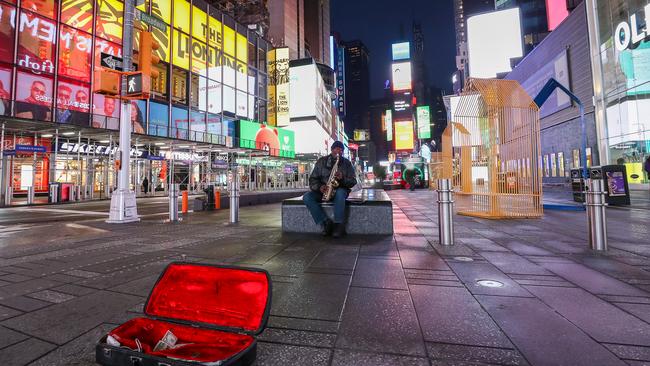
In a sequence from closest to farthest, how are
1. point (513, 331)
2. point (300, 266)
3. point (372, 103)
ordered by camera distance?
1. point (513, 331)
2. point (300, 266)
3. point (372, 103)

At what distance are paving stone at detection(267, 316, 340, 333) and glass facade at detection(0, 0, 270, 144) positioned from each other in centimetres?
985

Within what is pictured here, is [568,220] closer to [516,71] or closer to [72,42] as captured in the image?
[72,42]

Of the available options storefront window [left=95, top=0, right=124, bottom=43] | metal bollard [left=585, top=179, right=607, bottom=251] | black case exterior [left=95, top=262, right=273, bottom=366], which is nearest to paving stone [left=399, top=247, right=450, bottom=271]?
metal bollard [left=585, top=179, right=607, bottom=251]

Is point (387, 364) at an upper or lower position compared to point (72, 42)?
lower

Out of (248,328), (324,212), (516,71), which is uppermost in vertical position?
(516,71)

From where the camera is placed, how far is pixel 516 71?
37.2 m

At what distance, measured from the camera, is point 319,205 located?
572cm

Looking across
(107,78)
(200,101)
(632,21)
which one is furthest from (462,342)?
(200,101)

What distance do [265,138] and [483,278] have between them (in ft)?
116

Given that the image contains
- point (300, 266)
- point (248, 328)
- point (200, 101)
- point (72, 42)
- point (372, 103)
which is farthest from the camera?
point (372, 103)

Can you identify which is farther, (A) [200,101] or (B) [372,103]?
(B) [372,103]

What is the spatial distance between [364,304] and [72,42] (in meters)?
27.8

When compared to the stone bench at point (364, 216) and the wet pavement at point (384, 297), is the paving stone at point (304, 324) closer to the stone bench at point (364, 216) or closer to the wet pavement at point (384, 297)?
the wet pavement at point (384, 297)

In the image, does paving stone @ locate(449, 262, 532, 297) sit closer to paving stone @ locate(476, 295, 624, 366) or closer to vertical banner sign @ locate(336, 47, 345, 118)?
paving stone @ locate(476, 295, 624, 366)
